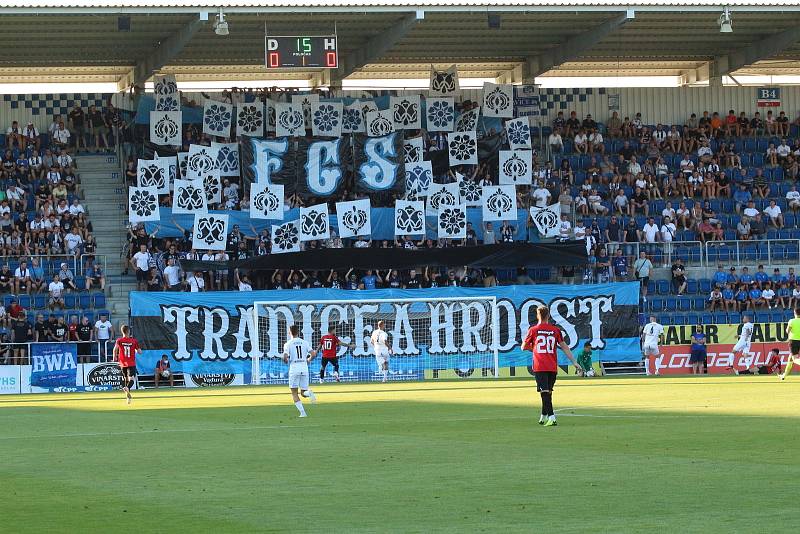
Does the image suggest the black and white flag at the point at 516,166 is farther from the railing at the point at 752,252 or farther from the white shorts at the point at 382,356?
the white shorts at the point at 382,356

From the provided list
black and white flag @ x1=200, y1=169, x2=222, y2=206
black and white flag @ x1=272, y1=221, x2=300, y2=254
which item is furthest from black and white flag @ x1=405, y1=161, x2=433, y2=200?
black and white flag @ x1=200, y1=169, x2=222, y2=206

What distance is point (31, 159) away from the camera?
50344 millimetres

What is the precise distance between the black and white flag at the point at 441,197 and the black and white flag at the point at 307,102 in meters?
6.06

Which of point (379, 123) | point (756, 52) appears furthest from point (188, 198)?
point (756, 52)

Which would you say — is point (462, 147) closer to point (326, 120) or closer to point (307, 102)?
point (326, 120)

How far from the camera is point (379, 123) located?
5212 centimetres

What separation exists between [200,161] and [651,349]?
57.0 ft

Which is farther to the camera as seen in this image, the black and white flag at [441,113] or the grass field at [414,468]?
the black and white flag at [441,113]

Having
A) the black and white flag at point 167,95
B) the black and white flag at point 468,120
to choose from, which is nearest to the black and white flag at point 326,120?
the black and white flag at point 468,120

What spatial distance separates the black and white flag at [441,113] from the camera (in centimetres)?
5262

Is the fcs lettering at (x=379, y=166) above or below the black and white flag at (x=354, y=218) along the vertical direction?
above

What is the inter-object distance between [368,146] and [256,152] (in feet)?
13.5

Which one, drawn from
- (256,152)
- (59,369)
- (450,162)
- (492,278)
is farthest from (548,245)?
(59,369)

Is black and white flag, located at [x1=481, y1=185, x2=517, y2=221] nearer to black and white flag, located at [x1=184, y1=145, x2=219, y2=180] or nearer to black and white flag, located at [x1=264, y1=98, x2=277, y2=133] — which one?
black and white flag, located at [x1=264, y1=98, x2=277, y2=133]
